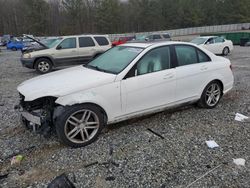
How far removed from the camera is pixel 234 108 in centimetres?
530

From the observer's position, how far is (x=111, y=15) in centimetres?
6256

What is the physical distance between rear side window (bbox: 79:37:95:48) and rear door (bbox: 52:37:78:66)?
0.28 meters

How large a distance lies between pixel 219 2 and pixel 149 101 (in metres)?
78.6

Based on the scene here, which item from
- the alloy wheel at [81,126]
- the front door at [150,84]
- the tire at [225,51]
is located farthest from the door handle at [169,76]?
the tire at [225,51]

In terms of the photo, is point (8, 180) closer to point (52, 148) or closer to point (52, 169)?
point (52, 169)

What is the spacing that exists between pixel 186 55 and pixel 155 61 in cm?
85

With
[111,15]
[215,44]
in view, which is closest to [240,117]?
[215,44]

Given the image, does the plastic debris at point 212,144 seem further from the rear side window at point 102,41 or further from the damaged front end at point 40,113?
the rear side window at point 102,41

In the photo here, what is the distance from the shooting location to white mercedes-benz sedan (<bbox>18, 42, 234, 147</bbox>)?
11.8ft

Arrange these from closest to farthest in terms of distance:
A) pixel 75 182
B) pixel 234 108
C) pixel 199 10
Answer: pixel 75 182 → pixel 234 108 → pixel 199 10

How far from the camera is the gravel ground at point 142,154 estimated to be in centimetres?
296

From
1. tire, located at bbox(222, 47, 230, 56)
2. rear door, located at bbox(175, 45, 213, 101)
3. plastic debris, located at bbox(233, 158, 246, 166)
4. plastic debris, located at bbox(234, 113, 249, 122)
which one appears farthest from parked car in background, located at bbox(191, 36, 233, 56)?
plastic debris, located at bbox(233, 158, 246, 166)

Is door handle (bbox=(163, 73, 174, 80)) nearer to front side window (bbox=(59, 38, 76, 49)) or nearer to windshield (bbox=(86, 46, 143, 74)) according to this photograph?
windshield (bbox=(86, 46, 143, 74))

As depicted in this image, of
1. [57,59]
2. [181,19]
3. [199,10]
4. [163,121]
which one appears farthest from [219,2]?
[163,121]
